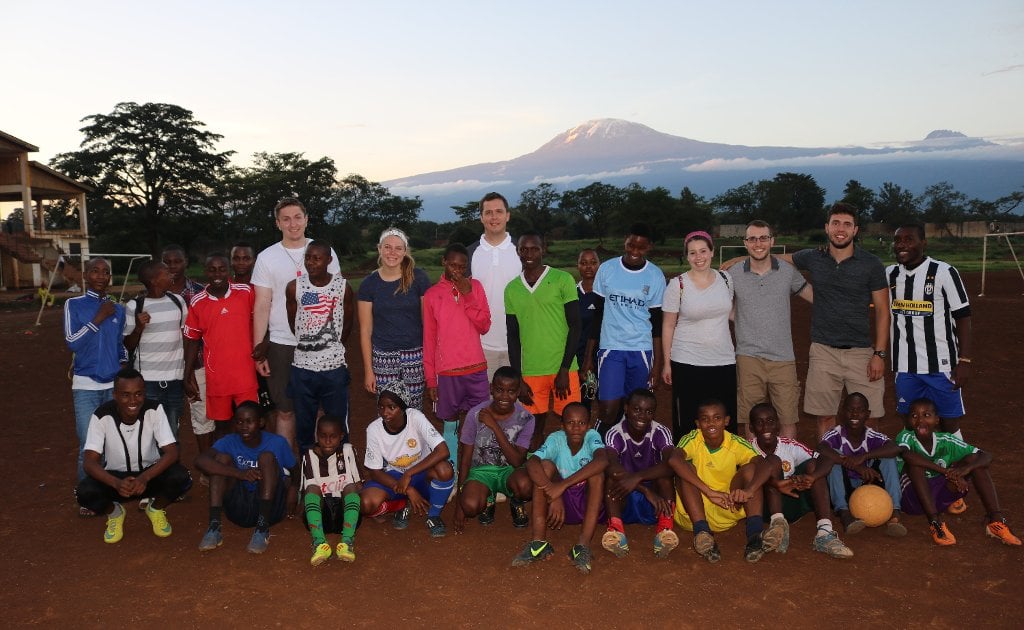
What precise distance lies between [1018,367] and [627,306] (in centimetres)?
797

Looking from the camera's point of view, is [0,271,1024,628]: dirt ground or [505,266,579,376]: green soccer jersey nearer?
[0,271,1024,628]: dirt ground

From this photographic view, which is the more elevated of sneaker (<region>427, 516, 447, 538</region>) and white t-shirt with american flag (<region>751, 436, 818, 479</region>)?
white t-shirt with american flag (<region>751, 436, 818, 479</region>)

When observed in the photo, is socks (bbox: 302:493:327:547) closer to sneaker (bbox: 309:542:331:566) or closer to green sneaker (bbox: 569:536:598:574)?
sneaker (bbox: 309:542:331:566)

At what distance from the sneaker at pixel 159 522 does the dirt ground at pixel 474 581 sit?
0.07 metres

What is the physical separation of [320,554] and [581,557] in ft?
5.36

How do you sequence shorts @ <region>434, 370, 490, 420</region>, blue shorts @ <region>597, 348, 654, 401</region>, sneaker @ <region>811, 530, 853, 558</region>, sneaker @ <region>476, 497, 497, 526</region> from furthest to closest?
blue shorts @ <region>597, 348, 654, 401</region> → shorts @ <region>434, 370, 490, 420</region> → sneaker @ <region>476, 497, 497, 526</region> → sneaker @ <region>811, 530, 853, 558</region>

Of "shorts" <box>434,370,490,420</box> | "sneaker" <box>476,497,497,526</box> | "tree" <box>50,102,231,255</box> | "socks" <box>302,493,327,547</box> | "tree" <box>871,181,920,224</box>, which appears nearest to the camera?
"socks" <box>302,493,327,547</box>

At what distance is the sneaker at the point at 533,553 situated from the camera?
14.9 feet

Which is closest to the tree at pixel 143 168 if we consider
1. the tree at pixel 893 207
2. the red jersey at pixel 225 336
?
the red jersey at pixel 225 336

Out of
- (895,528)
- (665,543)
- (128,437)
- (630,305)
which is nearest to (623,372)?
(630,305)

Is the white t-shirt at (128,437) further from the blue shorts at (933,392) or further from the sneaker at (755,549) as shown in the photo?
the blue shorts at (933,392)

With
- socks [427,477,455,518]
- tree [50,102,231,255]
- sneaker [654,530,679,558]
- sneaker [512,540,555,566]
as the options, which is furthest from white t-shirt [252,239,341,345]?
tree [50,102,231,255]

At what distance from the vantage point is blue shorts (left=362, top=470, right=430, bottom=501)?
5.21 metres

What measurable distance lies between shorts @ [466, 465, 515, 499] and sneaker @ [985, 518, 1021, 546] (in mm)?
3182
